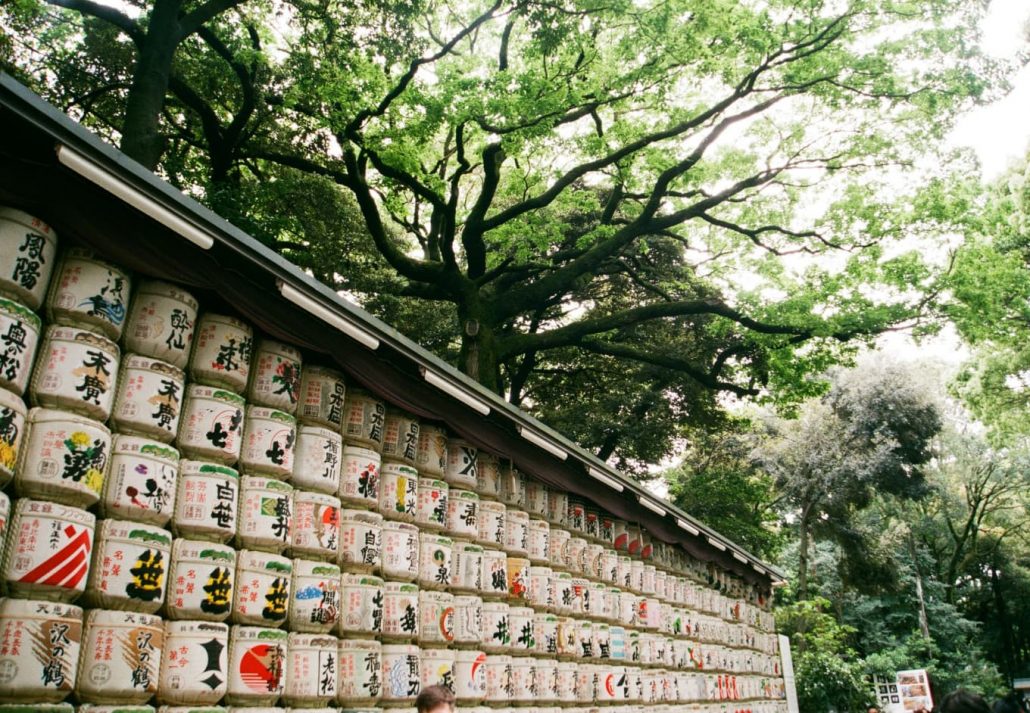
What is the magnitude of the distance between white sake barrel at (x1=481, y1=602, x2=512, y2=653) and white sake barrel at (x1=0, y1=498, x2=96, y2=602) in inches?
121

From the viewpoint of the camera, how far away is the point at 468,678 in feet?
16.4

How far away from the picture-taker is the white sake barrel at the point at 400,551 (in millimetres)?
4551

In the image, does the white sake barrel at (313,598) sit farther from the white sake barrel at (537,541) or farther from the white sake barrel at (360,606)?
the white sake barrel at (537,541)

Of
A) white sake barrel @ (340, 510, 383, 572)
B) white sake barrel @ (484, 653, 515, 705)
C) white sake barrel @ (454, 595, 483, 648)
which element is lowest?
white sake barrel @ (484, 653, 515, 705)

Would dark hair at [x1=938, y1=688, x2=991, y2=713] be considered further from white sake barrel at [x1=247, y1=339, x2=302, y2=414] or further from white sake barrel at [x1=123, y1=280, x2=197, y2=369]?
white sake barrel at [x1=123, y1=280, x2=197, y2=369]

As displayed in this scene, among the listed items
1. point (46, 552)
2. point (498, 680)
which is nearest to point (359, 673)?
point (498, 680)

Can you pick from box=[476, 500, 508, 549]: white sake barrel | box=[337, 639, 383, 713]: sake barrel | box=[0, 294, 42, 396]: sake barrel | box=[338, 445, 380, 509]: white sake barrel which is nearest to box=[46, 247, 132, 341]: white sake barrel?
box=[0, 294, 42, 396]: sake barrel

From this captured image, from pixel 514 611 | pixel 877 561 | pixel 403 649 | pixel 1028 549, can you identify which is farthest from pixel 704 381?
pixel 1028 549

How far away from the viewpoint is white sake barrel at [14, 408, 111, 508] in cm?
290

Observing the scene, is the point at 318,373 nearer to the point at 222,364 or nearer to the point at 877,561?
the point at 222,364

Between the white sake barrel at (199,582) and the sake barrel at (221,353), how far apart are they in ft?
2.81

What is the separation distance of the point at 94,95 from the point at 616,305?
12116 mm

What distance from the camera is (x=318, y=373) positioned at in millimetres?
4402

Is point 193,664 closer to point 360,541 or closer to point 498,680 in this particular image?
point 360,541
